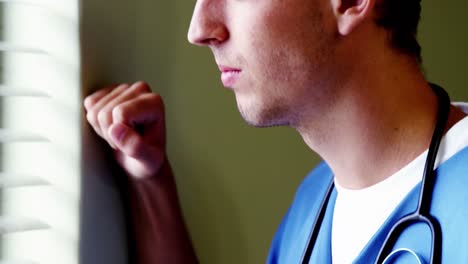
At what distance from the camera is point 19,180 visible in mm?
861

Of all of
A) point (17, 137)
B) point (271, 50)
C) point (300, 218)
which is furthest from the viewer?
point (300, 218)

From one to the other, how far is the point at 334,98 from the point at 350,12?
0.44ft

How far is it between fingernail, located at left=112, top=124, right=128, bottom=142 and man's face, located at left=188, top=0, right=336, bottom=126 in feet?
0.55

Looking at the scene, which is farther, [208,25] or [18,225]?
[208,25]

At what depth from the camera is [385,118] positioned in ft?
3.14

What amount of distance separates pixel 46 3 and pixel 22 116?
0.17 m

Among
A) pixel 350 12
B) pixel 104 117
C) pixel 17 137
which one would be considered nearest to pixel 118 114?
pixel 104 117

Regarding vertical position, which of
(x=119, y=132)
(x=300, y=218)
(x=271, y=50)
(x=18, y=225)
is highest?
(x=271, y=50)

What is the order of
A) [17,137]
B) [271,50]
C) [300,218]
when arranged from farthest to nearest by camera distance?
[300,218] → [271,50] → [17,137]

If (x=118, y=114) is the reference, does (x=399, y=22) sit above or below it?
above

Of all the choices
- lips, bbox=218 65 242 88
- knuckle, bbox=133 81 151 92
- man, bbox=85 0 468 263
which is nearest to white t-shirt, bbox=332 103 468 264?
man, bbox=85 0 468 263

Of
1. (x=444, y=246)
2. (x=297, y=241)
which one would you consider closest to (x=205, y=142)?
(x=297, y=241)

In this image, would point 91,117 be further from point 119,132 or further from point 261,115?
point 261,115

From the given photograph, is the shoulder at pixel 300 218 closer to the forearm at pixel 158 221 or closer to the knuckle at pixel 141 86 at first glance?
the forearm at pixel 158 221
